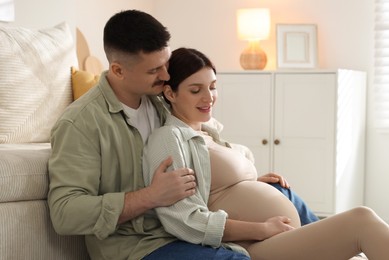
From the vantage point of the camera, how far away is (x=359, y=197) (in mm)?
4309

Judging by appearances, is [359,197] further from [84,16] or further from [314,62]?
[84,16]

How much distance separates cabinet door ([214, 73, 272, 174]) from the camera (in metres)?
4.10

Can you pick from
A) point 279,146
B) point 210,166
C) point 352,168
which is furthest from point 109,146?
point 352,168

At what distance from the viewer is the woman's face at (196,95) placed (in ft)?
6.43

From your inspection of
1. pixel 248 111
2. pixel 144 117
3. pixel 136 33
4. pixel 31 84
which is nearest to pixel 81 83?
pixel 31 84

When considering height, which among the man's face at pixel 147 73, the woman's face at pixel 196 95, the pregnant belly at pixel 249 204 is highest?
the man's face at pixel 147 73

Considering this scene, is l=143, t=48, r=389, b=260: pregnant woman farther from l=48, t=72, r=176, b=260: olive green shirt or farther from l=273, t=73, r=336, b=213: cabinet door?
l=273, t=73, r=336, b=213: cabinet door

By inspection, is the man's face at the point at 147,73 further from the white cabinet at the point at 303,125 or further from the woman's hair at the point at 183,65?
the white cabinet at the point at 303,125

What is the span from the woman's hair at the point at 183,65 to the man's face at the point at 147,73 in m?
0.05

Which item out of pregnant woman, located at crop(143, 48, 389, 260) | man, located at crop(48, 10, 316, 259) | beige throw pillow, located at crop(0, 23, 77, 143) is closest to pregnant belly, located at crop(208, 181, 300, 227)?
pregnant woman, located at crop(143, 48, 389, 260)

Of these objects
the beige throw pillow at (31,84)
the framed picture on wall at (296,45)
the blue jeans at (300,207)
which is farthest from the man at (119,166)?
the framed picture on wall at (296,45)

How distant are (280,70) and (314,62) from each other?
387 mm

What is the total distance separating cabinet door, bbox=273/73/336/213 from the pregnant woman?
1.98 metres

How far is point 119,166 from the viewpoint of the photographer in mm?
1879
